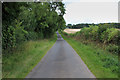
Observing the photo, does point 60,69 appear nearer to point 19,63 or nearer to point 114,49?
point 19,63

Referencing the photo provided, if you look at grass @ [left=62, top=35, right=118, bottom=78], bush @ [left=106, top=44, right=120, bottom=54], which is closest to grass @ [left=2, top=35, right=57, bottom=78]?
grass @ [left=62, top=35, right=118, bottom=78]

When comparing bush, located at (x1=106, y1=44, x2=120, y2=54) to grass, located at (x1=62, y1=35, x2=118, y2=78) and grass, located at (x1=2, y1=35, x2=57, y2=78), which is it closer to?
grass, located at (x1=62, y1=35, x2=118, y2=78)

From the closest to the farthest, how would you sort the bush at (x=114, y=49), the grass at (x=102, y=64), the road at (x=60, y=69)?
the road at (x=60, y=69)
the grass at (x=102, y=64)
the bush at (x=114, y=49)

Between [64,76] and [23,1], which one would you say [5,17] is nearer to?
[23,1]

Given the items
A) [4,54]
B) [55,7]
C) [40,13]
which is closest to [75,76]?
[4,54]

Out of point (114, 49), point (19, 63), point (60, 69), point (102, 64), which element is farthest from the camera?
point (114, 49)

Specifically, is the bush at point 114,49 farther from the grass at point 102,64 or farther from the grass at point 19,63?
the grass at point 19,63

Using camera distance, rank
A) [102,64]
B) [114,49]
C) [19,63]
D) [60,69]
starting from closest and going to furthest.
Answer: [60,69] → [102,64] → [19,63] → [114,49]

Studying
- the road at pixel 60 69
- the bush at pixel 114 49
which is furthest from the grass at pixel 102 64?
the bush at pixel 114 49

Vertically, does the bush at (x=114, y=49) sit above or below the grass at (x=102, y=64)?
above

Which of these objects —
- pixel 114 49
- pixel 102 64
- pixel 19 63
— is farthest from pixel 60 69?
pixel 114 49

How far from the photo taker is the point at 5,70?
297 inches

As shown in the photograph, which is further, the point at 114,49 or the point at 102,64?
the point at 114,49

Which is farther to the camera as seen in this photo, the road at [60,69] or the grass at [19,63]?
the grass at [19,63]
